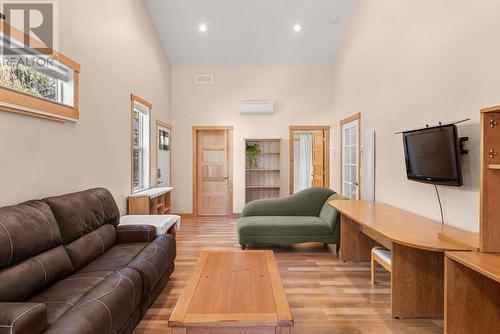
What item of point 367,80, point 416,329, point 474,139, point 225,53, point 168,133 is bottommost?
point 416,329

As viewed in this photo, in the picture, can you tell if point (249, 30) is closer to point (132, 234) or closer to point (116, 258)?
point (132, 234)

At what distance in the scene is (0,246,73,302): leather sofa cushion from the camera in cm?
177

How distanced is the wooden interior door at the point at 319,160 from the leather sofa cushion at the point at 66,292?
18.3ft

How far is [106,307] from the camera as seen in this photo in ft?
5.96

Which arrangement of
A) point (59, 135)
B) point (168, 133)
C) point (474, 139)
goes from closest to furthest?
point (474, 139) → point (59, 135) → point (168, 133)

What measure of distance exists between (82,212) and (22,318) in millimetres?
1460

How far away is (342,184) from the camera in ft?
20.4

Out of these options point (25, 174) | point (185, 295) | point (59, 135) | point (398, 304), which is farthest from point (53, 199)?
point (398, 304)

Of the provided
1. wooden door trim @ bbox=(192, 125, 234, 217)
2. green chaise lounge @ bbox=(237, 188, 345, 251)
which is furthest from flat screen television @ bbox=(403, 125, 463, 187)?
wooden door trim @ bbox=(192, 125, 234, 217)

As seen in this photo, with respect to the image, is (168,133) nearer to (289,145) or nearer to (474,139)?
(289,145)

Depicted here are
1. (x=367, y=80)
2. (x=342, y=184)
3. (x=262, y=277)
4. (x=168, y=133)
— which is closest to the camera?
(x=262, y=277)

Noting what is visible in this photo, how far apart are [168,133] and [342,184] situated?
12.3 feet

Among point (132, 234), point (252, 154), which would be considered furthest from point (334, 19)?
point (132, 234)

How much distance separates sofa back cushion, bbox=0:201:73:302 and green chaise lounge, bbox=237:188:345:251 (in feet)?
8.22
